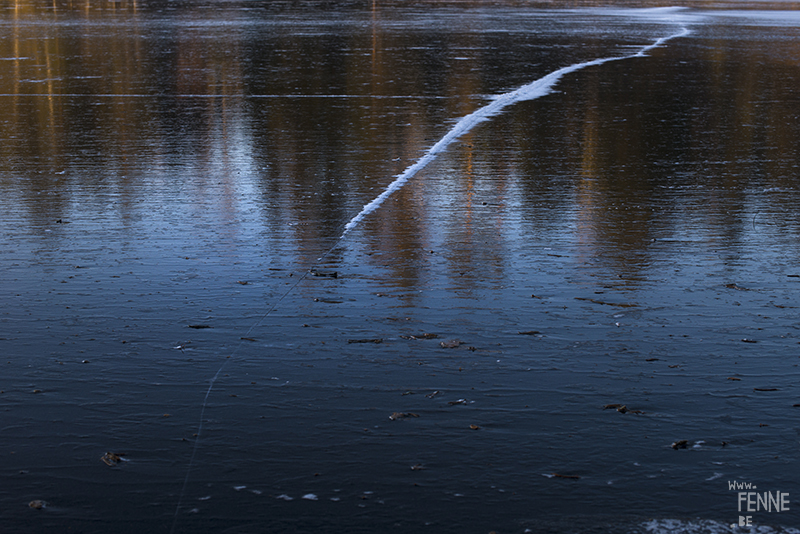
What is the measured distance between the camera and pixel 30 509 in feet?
12.0

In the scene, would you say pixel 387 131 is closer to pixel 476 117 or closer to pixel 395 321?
pixel 476 117

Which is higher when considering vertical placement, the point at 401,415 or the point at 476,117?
the point at 476,117

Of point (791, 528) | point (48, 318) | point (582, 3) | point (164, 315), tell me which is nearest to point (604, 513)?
point (791, 528)

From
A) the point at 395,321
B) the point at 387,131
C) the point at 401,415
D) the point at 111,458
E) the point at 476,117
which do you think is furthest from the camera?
the point at 476,117

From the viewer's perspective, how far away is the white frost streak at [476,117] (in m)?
8.52

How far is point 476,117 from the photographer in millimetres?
Result: 13656

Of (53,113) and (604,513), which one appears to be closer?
(604,513)

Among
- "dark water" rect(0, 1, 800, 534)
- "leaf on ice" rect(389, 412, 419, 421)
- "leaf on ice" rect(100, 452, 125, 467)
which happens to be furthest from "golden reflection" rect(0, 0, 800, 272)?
"leaf on ice" rect(100, 452, 125, 467)

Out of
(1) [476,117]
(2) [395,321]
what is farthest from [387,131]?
(2) [395,321]

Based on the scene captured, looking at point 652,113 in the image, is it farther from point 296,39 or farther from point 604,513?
point 296,39

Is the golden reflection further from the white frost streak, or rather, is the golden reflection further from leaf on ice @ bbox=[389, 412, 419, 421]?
leaf on ice @ bbox=[389, 412, 419, 421]

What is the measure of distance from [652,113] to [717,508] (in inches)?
444

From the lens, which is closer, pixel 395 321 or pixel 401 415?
pixel 401 415

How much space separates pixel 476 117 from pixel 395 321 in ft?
28.0
